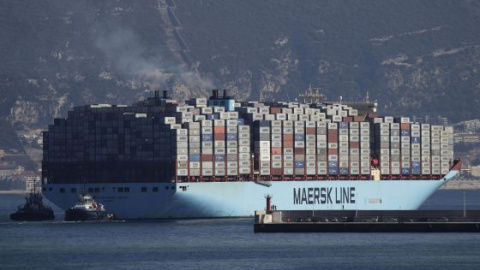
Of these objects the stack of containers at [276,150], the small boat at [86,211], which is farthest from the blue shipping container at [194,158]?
the small boat at [86,211]

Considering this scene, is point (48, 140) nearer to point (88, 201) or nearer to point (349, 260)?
point (88, 201)

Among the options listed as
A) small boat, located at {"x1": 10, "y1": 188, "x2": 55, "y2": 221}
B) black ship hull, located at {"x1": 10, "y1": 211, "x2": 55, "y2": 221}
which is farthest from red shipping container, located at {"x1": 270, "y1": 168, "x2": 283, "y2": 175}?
black ship hull, located at {"x1": 10, "y1": 211, "x2": 55, "y2": 221}

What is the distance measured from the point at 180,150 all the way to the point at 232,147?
21.5 feet

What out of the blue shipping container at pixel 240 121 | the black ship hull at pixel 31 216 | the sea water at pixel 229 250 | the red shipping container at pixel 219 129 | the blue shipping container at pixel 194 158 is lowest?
the sea water at pixel 229 250

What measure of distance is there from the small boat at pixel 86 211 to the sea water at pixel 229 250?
13278 millimetres

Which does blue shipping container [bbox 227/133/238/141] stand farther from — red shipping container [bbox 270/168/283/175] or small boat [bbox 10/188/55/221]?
small boat [bbox 10/188/55/221]

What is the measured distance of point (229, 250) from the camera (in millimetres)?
143000

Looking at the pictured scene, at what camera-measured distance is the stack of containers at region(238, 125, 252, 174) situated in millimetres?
194250

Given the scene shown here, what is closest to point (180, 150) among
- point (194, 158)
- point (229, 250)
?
point (194, 158)

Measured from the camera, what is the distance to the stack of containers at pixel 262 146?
196375mm

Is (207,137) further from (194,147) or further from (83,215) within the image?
(83,215)

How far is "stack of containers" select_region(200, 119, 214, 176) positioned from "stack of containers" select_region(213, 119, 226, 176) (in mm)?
414

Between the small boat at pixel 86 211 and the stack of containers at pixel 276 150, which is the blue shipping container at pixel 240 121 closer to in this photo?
the stack of containers at pixel 276 150

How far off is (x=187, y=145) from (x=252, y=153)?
8375 mm
